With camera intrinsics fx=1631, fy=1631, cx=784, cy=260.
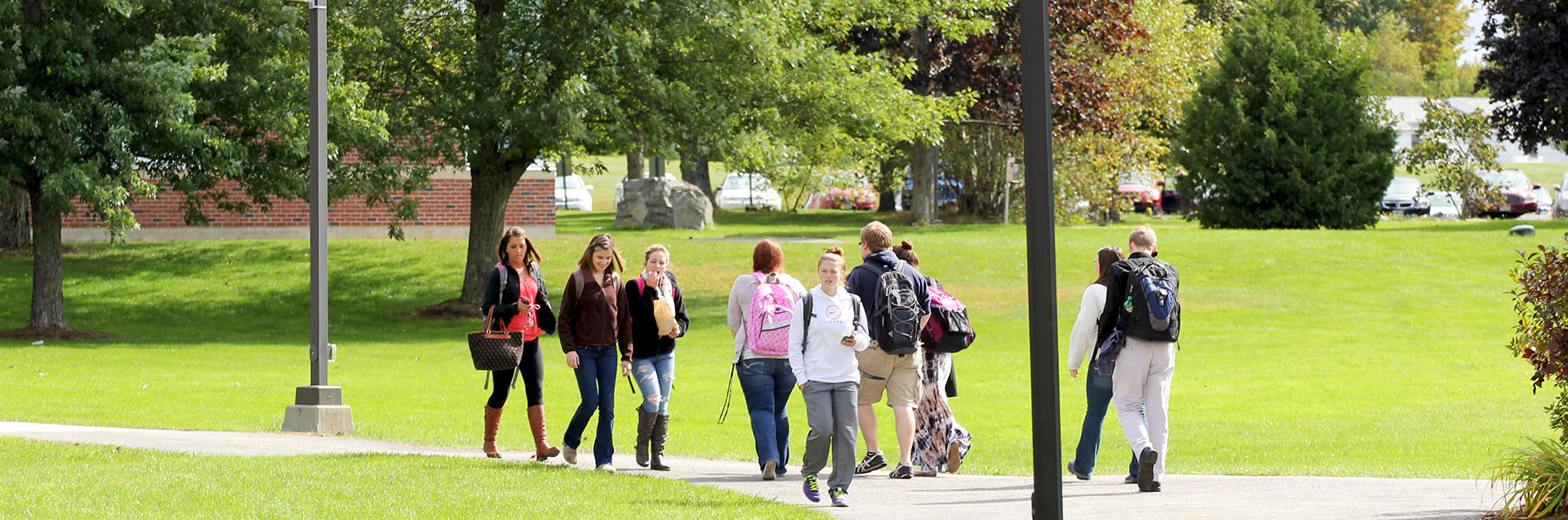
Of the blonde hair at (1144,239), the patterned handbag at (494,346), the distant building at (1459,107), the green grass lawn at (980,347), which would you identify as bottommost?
the green grass lawn at (980,347)

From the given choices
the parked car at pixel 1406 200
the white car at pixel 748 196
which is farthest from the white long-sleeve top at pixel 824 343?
the parked car at pixel 1406 200

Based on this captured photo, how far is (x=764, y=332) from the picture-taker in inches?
365

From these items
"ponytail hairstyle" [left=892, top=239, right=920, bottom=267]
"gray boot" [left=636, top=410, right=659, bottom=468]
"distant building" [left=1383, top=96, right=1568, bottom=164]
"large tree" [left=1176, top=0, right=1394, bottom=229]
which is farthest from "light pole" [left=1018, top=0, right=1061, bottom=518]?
"distant building" [left=1383, top=96, right=1568, bottom=164]

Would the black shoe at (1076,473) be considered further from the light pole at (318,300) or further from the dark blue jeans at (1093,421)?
the light pole at (318,300)

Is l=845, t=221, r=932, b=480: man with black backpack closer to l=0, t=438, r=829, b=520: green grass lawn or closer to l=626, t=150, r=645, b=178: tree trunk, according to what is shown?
l=0, t=438, r=829, b=520: green grass lawn

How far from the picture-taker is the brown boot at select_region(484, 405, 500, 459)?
10609 mm

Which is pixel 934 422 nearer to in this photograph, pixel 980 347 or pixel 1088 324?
pixel 1088 324

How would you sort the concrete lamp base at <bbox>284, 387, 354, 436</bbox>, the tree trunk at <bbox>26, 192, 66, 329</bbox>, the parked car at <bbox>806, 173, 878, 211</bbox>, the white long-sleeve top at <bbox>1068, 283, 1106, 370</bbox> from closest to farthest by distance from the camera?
the white long-sleeve top at <bbox>1068, 283, 1106, 370</bbox>, the concrete lamp base at <bbox>284, 387, 354, 436</bbox>, the tree trunk at <bbox>26, 192, 66, 329</bbox>, the parked car at <bbox>806, 173, 878, 211</bbox>

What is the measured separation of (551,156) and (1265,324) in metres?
11.4

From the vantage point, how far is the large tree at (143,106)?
66.6 feet

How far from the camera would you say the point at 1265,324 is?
24344 mm

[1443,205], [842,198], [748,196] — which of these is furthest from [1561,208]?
[748,196]

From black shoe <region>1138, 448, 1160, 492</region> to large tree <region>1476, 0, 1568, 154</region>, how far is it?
27651mm

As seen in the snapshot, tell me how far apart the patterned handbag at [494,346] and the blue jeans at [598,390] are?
485 mm
